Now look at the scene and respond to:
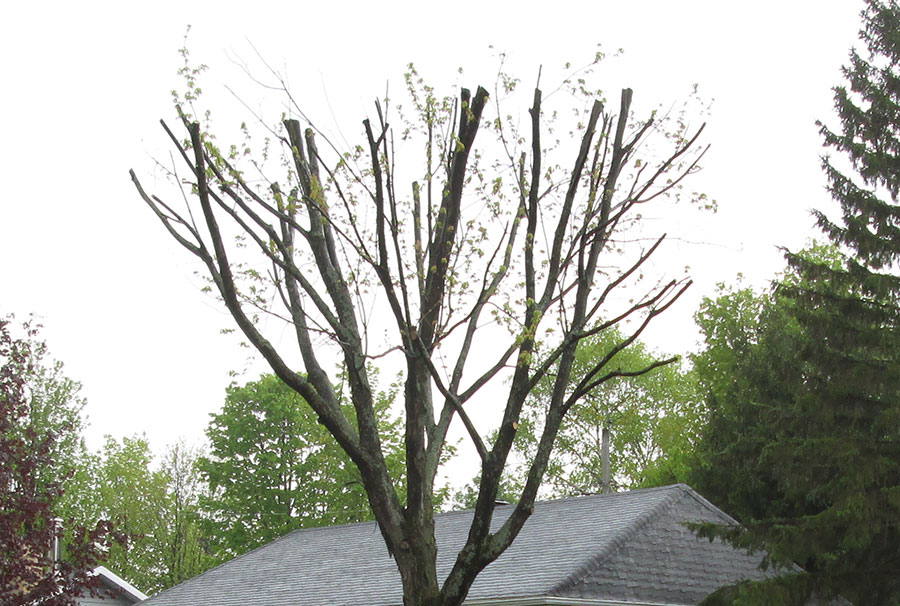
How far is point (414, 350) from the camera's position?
752 centimetres

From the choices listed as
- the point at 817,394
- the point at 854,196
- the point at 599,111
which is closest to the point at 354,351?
the point at 599,111

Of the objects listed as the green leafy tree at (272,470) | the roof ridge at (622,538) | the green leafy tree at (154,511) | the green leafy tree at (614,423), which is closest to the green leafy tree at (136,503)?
the green leafy tree at (154,511)

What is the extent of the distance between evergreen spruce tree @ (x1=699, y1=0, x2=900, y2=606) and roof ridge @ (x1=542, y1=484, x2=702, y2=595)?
1.06m

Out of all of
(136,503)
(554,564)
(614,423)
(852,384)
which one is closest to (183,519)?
(136,503)

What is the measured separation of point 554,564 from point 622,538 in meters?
1.16

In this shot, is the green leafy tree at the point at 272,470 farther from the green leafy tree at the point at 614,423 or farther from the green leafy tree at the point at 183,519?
the green leafy tree at the point at 614,423

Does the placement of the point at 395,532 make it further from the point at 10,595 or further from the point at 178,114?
the point at 10,595

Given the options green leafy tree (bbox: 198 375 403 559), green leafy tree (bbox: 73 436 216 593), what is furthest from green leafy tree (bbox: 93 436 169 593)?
green leafy tree (bbox: 198 375 403 559)

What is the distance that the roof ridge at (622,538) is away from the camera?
492 inches

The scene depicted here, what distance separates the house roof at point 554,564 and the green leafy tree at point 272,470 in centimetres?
1166

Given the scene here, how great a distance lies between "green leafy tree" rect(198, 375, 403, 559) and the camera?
103ft

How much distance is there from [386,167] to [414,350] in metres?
1.40

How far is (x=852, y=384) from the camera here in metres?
13.9

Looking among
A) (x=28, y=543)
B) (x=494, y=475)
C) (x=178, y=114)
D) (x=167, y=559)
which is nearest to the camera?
(x=494, y=475)
